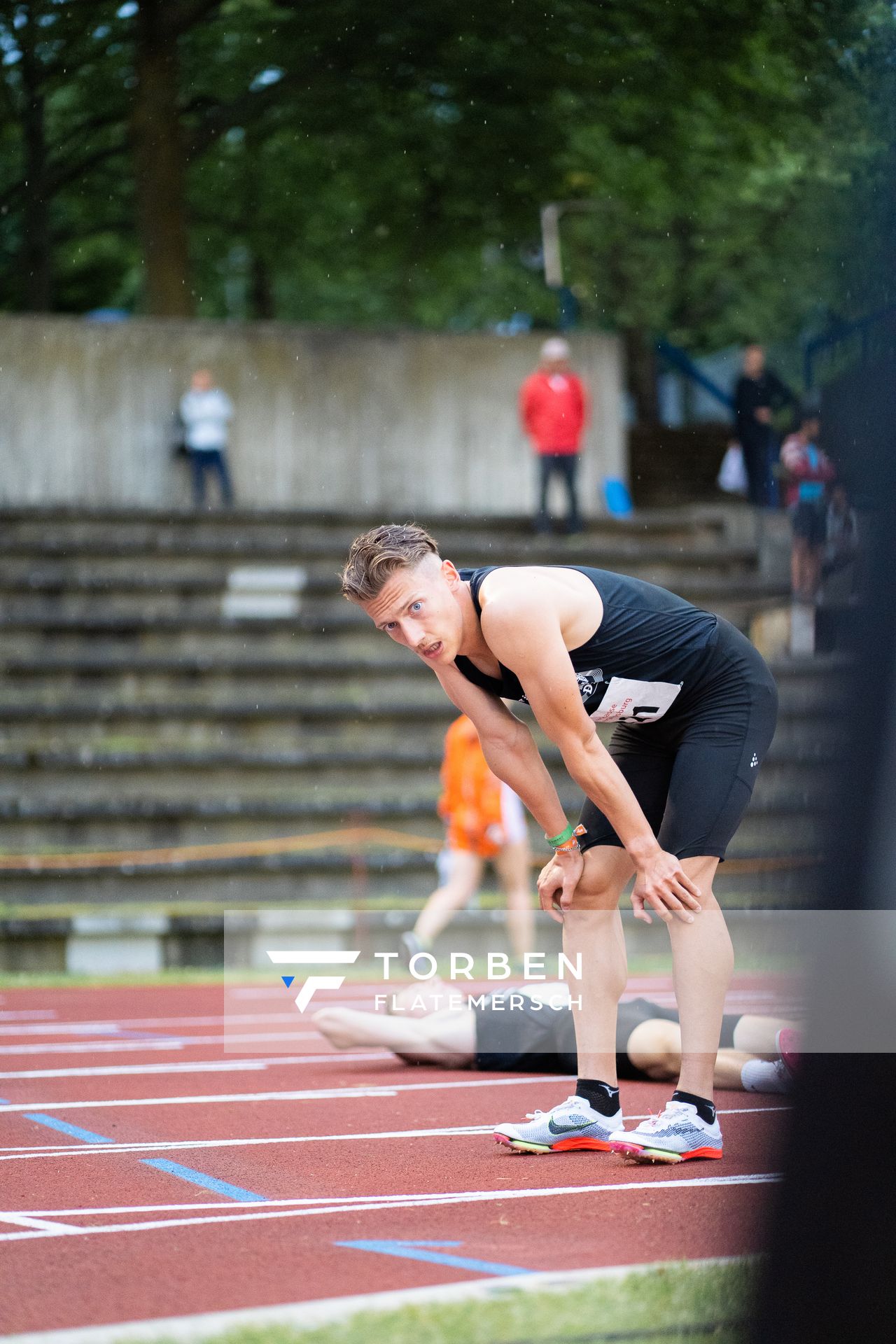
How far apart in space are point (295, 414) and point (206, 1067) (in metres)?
9.96

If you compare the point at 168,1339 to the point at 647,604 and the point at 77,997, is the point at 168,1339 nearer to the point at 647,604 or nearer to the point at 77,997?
the point at 647,604

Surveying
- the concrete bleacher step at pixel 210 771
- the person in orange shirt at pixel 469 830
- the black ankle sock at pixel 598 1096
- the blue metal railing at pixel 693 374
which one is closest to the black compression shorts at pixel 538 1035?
the black ankle sock at pixel 598 1096

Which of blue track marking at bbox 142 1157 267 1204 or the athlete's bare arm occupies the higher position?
the athlete's bare arm

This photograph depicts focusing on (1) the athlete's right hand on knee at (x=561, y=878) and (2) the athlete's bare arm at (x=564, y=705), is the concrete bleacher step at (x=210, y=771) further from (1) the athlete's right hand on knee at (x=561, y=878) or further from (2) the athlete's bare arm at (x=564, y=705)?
(2) the athlete's bare arm at (x=564, y=705)

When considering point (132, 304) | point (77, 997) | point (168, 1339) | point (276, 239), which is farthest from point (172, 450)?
point (168, 1339)

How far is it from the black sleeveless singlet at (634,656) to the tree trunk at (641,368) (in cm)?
1813

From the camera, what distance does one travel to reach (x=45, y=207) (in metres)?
15.4

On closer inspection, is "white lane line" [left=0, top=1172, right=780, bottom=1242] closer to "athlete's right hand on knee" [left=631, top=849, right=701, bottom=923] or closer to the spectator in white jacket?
"athlete's right hand on knee" [left=631, top=849, right=701, bottom=923]

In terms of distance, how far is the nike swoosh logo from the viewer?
3551mm

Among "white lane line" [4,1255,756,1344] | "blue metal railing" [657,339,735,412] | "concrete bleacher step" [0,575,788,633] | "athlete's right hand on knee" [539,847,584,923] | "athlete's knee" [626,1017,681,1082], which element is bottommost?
"athlete's knee" [626,1017,681,1082]

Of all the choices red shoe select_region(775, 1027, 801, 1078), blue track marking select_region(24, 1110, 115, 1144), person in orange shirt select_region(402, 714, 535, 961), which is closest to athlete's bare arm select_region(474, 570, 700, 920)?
blue track marking select_region(24, 1110, 115, 1144)

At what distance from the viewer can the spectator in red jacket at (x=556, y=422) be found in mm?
13078

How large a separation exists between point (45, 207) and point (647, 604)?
44.2ft

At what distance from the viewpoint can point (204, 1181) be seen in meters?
3.28
